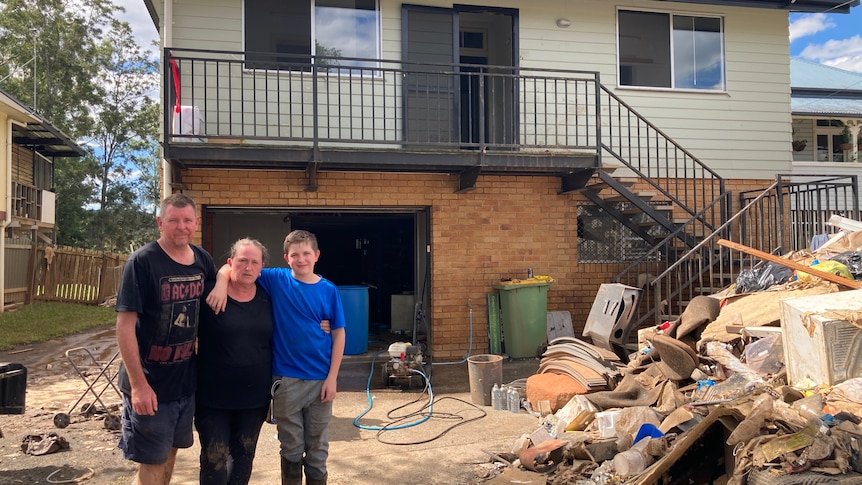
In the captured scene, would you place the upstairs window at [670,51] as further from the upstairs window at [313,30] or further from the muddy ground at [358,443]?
the muddy ground at [358,443]

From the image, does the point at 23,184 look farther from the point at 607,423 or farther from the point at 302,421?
the point at 607,423

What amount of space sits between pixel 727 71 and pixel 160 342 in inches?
391

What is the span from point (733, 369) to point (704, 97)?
20.1 feet

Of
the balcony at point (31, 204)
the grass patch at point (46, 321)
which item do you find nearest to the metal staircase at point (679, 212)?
the grass patch at point (46, 321)

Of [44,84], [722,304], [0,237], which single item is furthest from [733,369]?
[44,84]

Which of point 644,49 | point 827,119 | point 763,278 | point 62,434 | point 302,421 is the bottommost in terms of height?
point 62,434

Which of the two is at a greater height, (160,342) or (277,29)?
(277,29)

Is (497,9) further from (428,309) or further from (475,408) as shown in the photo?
(475,408)

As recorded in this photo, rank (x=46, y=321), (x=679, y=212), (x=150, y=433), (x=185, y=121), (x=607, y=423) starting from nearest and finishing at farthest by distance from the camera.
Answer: (x=150, y=433)
(x=607, y=423)
(x=185, y=121)
(x=679, y=212)
(x=46, y=321)

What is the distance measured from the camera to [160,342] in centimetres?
283

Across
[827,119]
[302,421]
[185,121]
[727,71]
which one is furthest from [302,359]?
[827,119]

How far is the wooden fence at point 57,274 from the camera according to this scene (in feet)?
51.9

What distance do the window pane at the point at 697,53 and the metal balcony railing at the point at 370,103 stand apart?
1.83m

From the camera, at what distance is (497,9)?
29.6 ft
